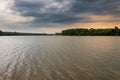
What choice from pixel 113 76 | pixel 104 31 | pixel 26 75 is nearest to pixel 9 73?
pixel 26 75

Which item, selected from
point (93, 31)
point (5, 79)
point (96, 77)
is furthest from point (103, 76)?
point (93, 31)

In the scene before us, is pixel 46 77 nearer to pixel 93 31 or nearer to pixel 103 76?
pixel 103 76

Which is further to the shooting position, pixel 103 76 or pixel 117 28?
pixel 117 28

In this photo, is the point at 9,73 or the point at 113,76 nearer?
the point at 113,76

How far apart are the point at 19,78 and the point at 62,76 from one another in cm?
293

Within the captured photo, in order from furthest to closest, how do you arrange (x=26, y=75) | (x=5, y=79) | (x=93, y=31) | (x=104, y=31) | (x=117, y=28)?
(x=93, y=31) < (x=104, y=31) < (x=117, y=28) < (x=26, y=75) < (x=5, y=79)

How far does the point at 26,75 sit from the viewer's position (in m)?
13.4

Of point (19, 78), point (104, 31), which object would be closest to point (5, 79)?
point (19, 78)

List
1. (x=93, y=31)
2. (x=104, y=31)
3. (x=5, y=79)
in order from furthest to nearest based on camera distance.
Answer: (x=93, y=31) < (x=104, y=31) < (x=5, y=79)

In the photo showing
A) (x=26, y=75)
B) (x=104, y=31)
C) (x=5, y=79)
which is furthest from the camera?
(x=104, y=31)

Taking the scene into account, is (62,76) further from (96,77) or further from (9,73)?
(9,73)

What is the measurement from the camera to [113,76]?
12.8 meters

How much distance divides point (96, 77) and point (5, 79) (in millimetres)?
6047

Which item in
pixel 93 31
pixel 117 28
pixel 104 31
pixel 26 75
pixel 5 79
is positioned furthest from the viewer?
pixel 93 31
